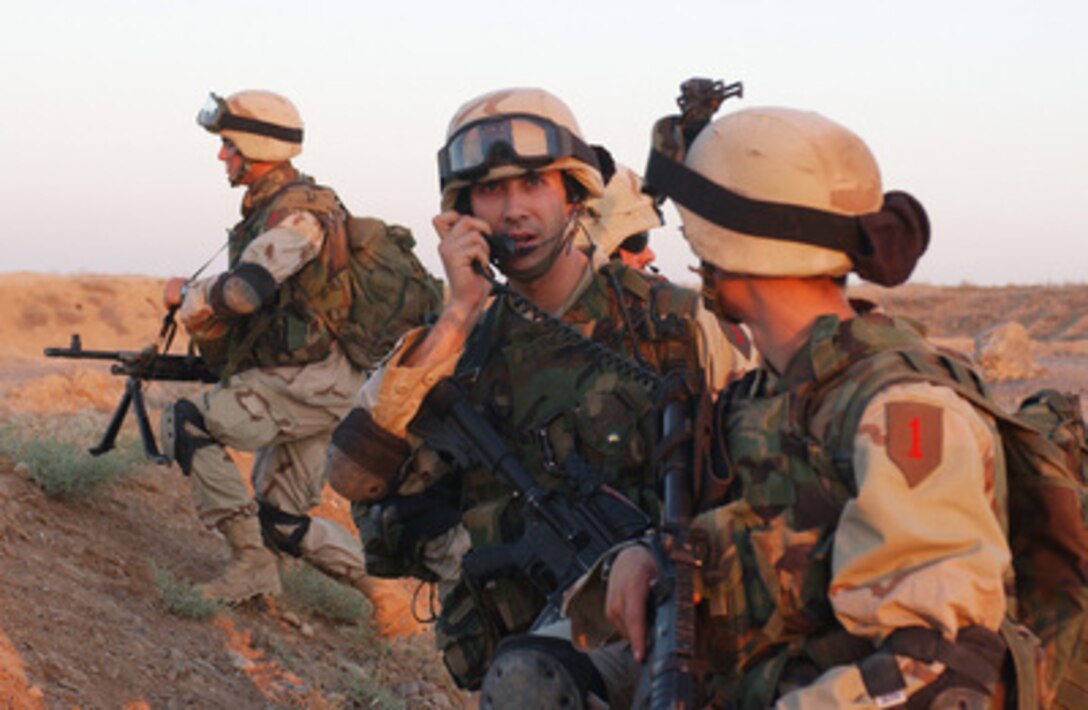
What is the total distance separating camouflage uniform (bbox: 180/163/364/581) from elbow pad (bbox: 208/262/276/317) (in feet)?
0.36

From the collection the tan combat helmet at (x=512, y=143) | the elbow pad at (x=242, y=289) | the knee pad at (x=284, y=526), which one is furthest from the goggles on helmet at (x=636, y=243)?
the tan combat helmet at (x=512, y=143)

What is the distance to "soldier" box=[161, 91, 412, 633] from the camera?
7484mm

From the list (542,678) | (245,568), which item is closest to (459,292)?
(542,678)

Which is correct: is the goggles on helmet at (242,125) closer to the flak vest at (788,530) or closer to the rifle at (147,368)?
the rifle at (147,368)

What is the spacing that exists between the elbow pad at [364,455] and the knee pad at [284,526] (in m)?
3.67

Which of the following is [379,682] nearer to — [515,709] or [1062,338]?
[515,709]

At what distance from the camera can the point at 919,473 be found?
101 inches

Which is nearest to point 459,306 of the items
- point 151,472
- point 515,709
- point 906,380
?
point 515,709

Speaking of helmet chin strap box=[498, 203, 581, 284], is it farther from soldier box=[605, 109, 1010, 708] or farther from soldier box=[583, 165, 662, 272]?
soldier box=[583, 165, 662, 272]

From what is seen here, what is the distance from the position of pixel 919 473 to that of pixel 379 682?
229 inches

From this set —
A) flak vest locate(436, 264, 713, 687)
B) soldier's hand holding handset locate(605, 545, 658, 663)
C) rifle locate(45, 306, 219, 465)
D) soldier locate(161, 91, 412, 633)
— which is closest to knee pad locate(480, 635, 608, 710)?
soldier's hand holding handset locate(605, 545, 658, 663)

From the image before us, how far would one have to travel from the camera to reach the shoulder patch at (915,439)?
2562 mm

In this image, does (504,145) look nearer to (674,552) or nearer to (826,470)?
(674,552)

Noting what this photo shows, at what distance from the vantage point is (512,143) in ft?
14.6
